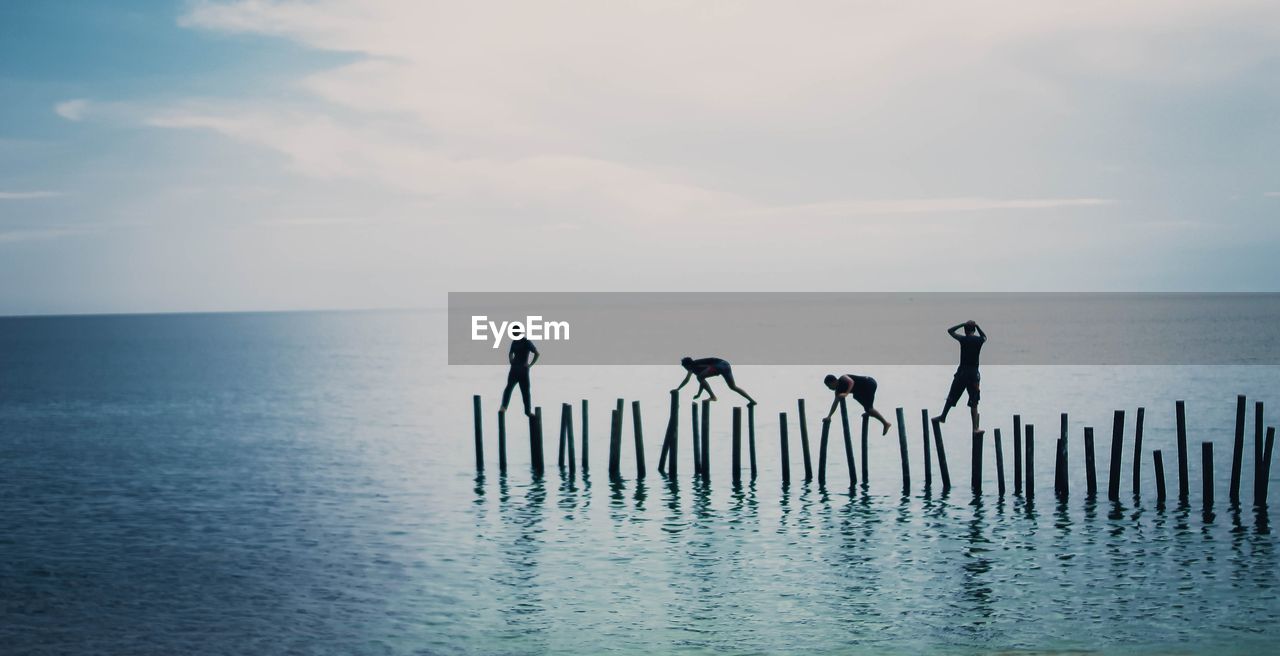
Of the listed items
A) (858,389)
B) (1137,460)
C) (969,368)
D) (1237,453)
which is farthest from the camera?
(858,389)

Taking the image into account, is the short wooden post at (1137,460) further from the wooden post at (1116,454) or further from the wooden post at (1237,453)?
the wooden post at (1237,453)

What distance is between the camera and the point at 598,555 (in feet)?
70.0

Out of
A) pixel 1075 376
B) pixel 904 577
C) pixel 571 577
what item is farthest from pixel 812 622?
pixel 1075 376

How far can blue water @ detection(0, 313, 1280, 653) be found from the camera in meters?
16.5

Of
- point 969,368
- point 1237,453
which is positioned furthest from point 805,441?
point 1237,453

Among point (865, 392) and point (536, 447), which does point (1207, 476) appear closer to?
point (865, 392)

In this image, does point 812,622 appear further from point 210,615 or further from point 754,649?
point 210,615

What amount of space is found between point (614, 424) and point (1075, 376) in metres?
46.3

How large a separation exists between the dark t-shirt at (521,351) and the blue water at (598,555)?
2.93 m

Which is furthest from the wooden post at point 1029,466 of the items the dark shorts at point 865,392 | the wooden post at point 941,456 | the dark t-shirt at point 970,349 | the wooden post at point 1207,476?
the dark shorts at point 865,392

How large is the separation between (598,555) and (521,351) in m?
8.88

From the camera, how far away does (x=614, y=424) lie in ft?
93.1

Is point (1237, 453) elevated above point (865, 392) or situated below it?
below

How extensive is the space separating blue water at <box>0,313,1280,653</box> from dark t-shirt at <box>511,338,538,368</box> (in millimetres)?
2926
